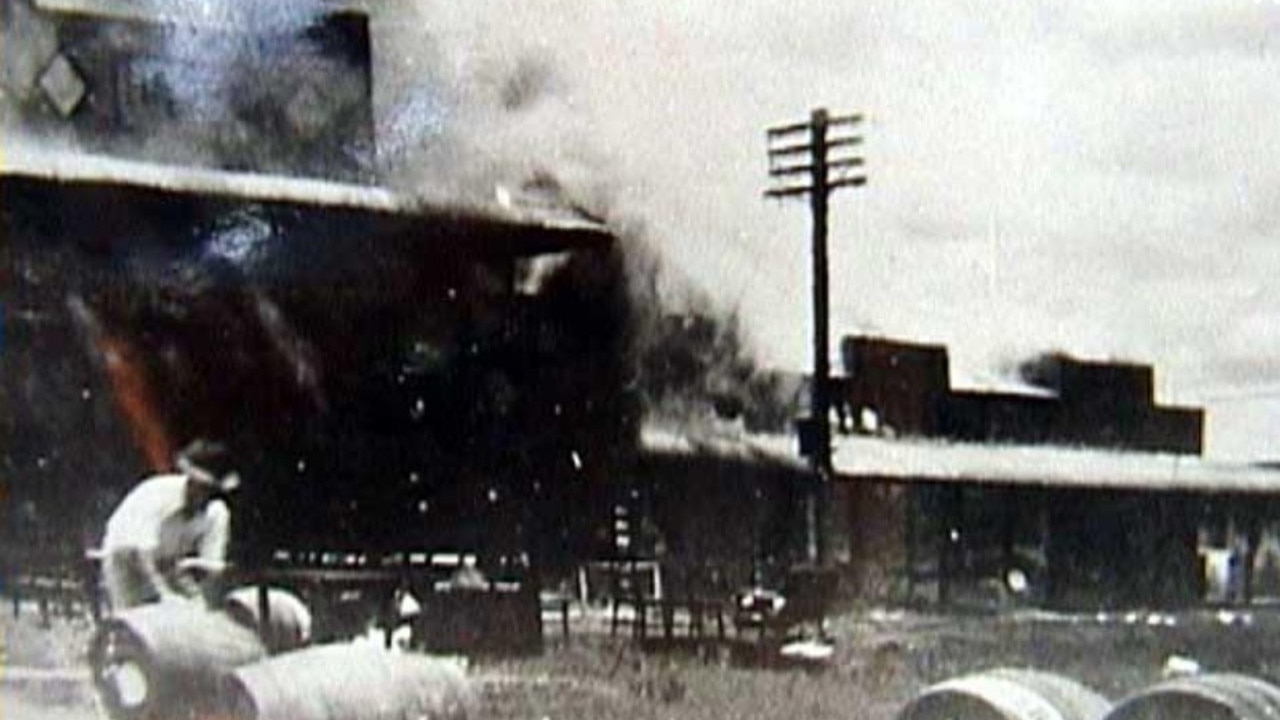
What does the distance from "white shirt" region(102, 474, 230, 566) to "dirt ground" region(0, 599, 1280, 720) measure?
0.27 ft

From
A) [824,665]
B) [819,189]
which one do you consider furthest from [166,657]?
[819,189]

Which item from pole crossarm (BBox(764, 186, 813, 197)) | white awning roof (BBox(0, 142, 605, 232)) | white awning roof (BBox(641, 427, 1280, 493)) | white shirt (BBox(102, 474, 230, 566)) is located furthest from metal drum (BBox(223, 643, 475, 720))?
pole crossarm (BBox(764, 186, 813, 197))

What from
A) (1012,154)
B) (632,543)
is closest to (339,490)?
(632,543)

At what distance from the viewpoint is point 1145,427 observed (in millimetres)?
1982

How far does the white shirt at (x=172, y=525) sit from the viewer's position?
1.97 meters

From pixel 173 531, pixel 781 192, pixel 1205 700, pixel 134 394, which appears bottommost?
pixel 1205 700

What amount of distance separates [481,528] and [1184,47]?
2.33ft

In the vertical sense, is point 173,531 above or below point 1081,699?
above

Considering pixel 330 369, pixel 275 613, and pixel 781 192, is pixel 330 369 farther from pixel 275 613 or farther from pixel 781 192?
pixel 781 192

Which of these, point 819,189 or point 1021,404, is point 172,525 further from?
point 1021,404

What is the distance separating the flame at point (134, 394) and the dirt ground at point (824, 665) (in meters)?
0.16

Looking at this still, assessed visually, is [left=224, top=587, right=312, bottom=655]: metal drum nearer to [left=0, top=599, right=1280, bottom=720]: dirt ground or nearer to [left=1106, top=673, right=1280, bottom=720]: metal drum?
[left=0, top=599, right=1280, bottom=720]: dirt ground

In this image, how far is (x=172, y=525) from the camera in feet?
6.48

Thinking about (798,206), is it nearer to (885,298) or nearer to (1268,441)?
(885,298)
